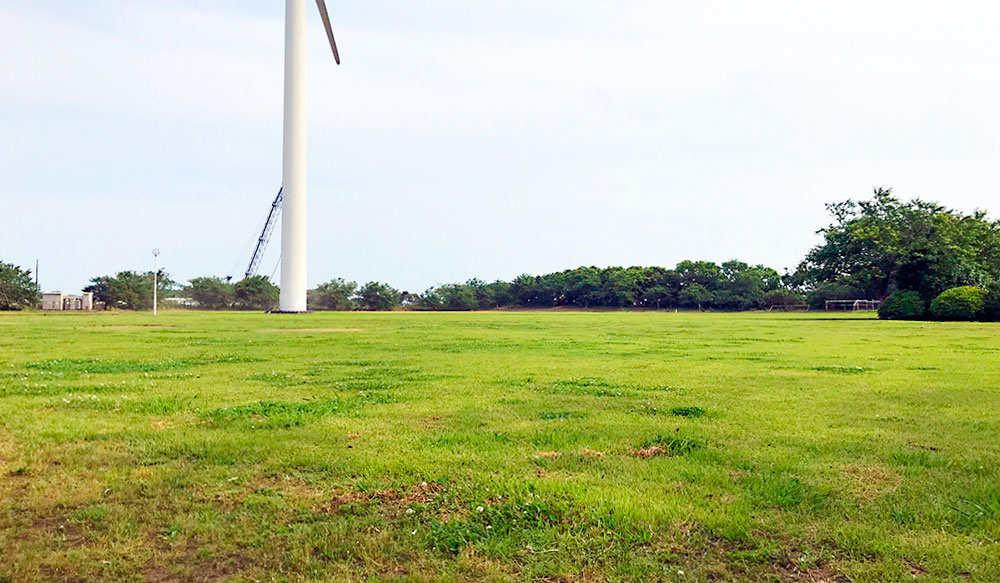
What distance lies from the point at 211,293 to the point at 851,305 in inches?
2728

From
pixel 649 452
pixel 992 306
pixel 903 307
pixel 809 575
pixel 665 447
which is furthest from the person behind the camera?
pixel 903 307

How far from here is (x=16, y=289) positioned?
66938mm

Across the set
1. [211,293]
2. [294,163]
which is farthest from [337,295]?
[294,163]

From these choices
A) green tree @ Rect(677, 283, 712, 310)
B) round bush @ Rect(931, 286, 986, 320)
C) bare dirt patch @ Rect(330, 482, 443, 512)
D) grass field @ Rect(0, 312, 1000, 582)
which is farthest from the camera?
green tree @ Rect(677, 283, 712, 310)

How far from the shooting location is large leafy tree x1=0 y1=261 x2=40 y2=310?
2603 inches

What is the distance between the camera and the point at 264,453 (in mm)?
6234

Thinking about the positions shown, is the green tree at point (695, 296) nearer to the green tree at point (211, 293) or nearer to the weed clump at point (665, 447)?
the green tree at point (211, 293)

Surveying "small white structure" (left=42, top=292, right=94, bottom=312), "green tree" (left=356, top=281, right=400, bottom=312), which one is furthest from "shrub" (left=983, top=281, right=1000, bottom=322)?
"small white structure" (left=42, top=292, right=94, bottom=312)

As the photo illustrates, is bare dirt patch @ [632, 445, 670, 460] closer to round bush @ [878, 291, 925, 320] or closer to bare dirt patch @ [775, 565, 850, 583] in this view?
bare dirt patch @ [775, 565, 850, 583]

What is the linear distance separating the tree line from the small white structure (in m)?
1.88

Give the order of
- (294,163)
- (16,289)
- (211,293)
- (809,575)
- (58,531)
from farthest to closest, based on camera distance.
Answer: (211,293) → (16,289) → (294,163) → (58,531) → (809,575)

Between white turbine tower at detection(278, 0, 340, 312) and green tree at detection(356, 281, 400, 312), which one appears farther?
green tree at detection(356, 281, 400, 312)

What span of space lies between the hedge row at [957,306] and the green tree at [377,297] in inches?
2131

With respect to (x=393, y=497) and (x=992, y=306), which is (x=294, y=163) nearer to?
(x=992, y=306)
